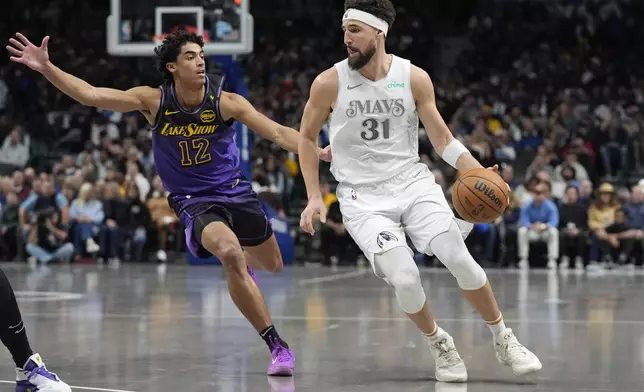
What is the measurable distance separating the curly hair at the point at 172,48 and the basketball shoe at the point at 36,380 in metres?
2.48

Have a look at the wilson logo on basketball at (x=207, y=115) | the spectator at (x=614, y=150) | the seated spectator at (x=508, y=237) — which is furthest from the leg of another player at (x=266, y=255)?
the spectator at (x=614, y=150)

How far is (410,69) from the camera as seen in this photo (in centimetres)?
702

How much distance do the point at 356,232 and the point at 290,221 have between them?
1275 cm

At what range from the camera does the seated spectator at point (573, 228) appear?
17922mm

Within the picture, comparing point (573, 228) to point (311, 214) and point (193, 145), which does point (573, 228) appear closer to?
point (193, 145)

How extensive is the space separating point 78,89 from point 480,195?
8.46ft

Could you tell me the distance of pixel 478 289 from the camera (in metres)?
6.81

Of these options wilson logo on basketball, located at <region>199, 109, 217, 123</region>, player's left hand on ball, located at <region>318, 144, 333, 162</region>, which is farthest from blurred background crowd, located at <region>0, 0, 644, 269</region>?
player's left hand on ball, located at <region>318, 144, 333, 162</region>

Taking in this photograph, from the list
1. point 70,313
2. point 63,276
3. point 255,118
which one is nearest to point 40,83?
point 63,276

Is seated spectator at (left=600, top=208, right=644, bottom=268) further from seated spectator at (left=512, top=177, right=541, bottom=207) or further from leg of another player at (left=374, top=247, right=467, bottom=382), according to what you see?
leg of another player at (left=374, top=247, right=467, bottom=382)

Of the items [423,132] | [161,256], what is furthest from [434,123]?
[423,132]

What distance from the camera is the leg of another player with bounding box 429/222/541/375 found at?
6.68m

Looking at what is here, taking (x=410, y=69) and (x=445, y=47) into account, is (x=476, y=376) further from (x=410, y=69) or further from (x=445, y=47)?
(x=445, y=47)

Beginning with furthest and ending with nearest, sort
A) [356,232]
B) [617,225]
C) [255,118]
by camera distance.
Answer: [617,225], [255,118], [356,232]
